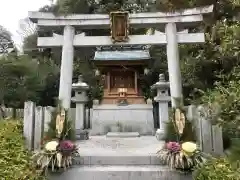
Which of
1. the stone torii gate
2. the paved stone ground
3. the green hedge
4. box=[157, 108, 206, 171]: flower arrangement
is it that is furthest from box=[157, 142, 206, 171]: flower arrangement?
the stone torii gate

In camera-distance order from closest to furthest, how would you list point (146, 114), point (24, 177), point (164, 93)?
point (24, 177)
point (164, 93)
point (146, 114)

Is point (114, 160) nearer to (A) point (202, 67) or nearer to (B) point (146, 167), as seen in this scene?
(B) point (146, 167)

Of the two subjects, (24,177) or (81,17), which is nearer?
(24,177)

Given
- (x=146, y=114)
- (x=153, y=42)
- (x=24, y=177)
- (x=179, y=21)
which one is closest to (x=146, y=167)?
(x=24, y=177)

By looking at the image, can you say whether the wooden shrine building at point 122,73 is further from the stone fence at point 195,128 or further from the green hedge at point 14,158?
the green hedge at point 14,158

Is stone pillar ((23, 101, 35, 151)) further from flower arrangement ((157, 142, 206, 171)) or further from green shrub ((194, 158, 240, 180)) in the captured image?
green shrub ((194, 158, 240, 180))

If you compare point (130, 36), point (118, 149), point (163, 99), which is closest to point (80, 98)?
point (163, 99)

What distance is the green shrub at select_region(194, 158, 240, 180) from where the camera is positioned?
13.8ft

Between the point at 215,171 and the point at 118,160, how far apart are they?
2.21 meters

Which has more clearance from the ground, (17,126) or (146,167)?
(17,126)

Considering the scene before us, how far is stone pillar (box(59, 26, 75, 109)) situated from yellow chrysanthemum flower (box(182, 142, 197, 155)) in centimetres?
532

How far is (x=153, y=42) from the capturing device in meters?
10.1

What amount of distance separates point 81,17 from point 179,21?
3615 mm

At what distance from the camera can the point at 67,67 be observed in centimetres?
995
